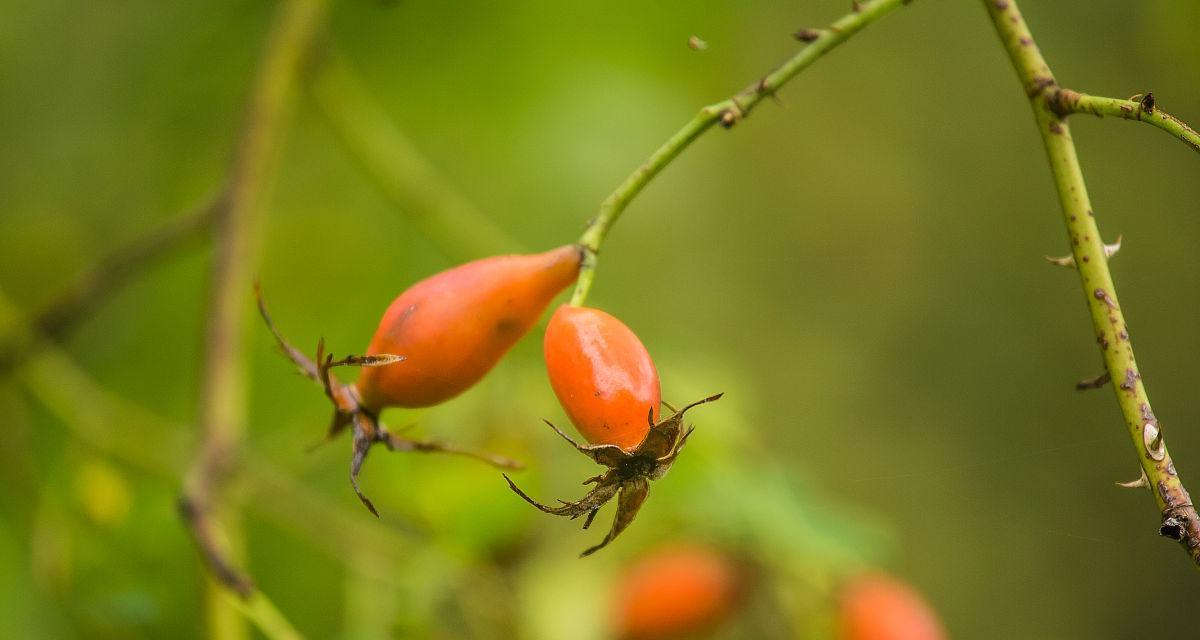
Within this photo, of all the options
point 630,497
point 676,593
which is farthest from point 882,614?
point 630,497

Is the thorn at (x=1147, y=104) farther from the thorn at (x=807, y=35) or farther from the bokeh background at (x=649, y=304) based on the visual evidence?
the bokeh background at (x=649, y=304)

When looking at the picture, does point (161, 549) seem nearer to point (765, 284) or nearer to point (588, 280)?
point (588, 280)

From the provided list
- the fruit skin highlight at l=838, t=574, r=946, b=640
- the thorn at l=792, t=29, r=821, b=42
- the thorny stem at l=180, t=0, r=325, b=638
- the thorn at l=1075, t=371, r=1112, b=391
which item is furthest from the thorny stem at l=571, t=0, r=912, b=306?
the fruit skin highlight at l=838, t=574, r=946, b=640

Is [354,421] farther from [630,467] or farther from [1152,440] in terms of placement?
[1152,440]

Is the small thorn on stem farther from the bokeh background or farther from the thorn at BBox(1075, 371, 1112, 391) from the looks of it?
the bokeh background

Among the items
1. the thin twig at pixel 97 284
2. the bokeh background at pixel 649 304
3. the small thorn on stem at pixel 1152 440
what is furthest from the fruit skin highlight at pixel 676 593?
the small thorn on stem at pixel 1152 440

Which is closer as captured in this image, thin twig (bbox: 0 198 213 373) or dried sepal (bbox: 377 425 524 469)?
dried sepal (bbox: 377 425 524 469)

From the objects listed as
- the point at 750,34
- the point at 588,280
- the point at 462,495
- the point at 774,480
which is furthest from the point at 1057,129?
the point at 750,34
